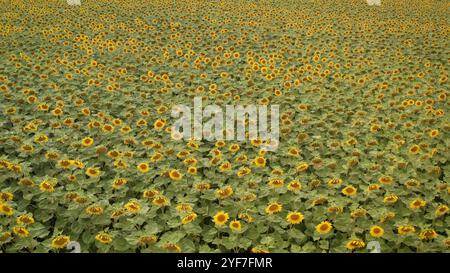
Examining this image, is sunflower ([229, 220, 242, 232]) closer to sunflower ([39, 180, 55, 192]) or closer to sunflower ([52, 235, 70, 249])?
sunflower ([52, 235, 70, 249])

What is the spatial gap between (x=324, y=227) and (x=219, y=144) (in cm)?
188

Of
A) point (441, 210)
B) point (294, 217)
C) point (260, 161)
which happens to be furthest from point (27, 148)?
point (441, 210)

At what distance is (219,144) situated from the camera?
4801 millimetres

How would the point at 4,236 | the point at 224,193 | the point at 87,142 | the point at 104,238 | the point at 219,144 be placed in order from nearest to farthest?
the point at 4,236 < the point at 104,238 < the point at 224,193 < the point at 87,142 < the point at 219,144

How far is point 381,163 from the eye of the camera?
4.54m

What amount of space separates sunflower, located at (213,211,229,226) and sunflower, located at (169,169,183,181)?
0.70m

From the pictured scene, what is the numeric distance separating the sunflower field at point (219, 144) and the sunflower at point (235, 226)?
0.03 ft

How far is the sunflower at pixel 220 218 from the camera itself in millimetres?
3367

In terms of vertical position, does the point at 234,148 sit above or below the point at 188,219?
above

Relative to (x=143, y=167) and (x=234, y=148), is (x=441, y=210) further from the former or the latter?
(x=143, y=167)

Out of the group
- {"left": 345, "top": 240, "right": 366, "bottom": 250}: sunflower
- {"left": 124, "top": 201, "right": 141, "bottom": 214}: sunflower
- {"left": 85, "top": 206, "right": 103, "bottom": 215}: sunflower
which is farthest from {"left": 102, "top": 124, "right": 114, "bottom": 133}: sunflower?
{"left": 345, "top": 240, "right": 366, "bottom": 250}: sunflower
